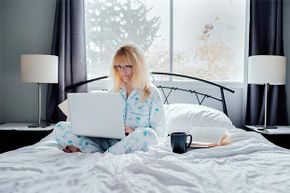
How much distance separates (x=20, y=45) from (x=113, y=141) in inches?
70.3

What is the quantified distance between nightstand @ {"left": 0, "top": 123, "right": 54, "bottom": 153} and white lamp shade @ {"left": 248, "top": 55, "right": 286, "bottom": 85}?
1.71 m

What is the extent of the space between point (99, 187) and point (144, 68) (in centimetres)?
Answer: 108

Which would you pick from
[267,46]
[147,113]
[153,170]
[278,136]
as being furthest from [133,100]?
[267,46]

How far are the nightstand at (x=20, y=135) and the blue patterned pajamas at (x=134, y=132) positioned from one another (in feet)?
2.87

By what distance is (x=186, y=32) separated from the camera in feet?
9.78

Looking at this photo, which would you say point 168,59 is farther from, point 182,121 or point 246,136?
point 246,136

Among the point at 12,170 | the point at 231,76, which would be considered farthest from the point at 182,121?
the point at 12,170

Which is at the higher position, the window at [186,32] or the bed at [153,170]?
the window at [186,32]

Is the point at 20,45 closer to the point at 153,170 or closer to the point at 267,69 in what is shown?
the point at 267,69

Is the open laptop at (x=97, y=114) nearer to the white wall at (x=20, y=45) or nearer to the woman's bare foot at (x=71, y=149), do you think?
the woman's bare foot at (x=71, y=149)

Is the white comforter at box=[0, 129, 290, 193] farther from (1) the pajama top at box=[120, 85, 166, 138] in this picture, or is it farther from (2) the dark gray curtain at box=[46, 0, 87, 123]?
(2) the dark gray curtain at box=[46, 0, 87, 123]

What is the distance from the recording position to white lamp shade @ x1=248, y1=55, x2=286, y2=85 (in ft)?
8.25

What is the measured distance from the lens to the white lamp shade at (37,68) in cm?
257

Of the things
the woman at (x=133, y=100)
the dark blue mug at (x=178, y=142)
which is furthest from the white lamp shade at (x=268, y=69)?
the dark blue mug at (x=178, y=142)
